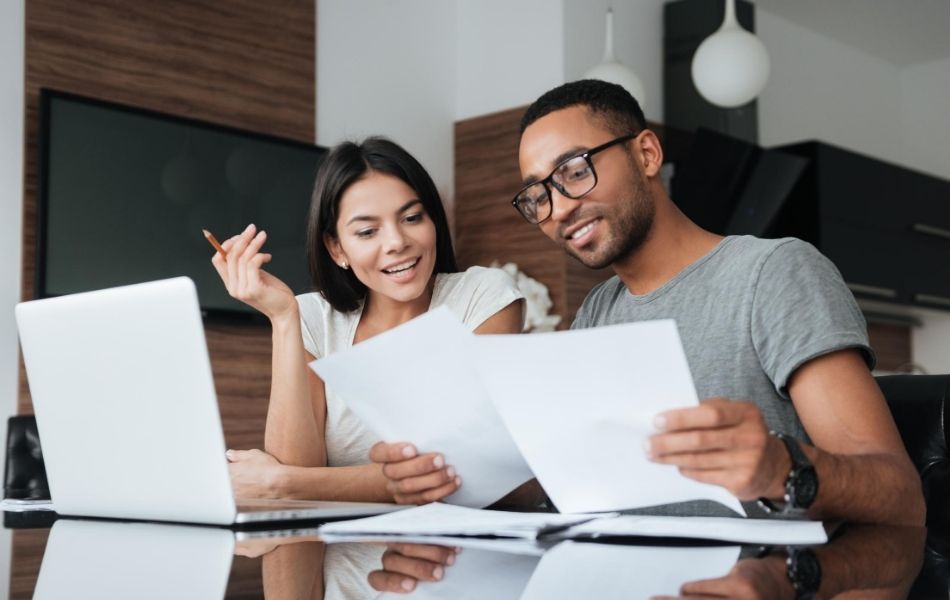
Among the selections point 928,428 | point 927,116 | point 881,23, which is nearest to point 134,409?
point 928,428

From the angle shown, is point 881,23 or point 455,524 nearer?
point 455,524

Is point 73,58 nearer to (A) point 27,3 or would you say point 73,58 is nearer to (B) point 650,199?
(A) point 27,3

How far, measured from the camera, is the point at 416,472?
48.4 inches

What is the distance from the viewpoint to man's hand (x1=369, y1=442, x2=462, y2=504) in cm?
123

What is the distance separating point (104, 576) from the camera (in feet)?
2.71

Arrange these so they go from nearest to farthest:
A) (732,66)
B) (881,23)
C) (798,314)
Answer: (798,314) → (732,66) → (881,23)

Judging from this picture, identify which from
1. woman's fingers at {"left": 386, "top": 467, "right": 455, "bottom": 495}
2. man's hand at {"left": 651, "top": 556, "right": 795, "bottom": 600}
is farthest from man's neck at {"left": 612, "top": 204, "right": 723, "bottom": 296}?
man's hand at {"left": 651, "top": 556, "right": 795, "bottom": 600}

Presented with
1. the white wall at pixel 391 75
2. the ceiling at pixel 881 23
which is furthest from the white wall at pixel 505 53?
the ceiling at pixel 881 23

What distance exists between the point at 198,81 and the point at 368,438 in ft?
7.88

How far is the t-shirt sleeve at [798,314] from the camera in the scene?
3.86 feet

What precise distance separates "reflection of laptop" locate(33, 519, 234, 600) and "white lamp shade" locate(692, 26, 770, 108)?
2.77 m

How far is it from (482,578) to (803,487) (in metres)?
0.35

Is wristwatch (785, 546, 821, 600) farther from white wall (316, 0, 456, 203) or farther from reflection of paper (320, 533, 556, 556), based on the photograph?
white wall (316, 0, 456, 203)

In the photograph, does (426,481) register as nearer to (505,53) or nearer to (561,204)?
(561,204)
